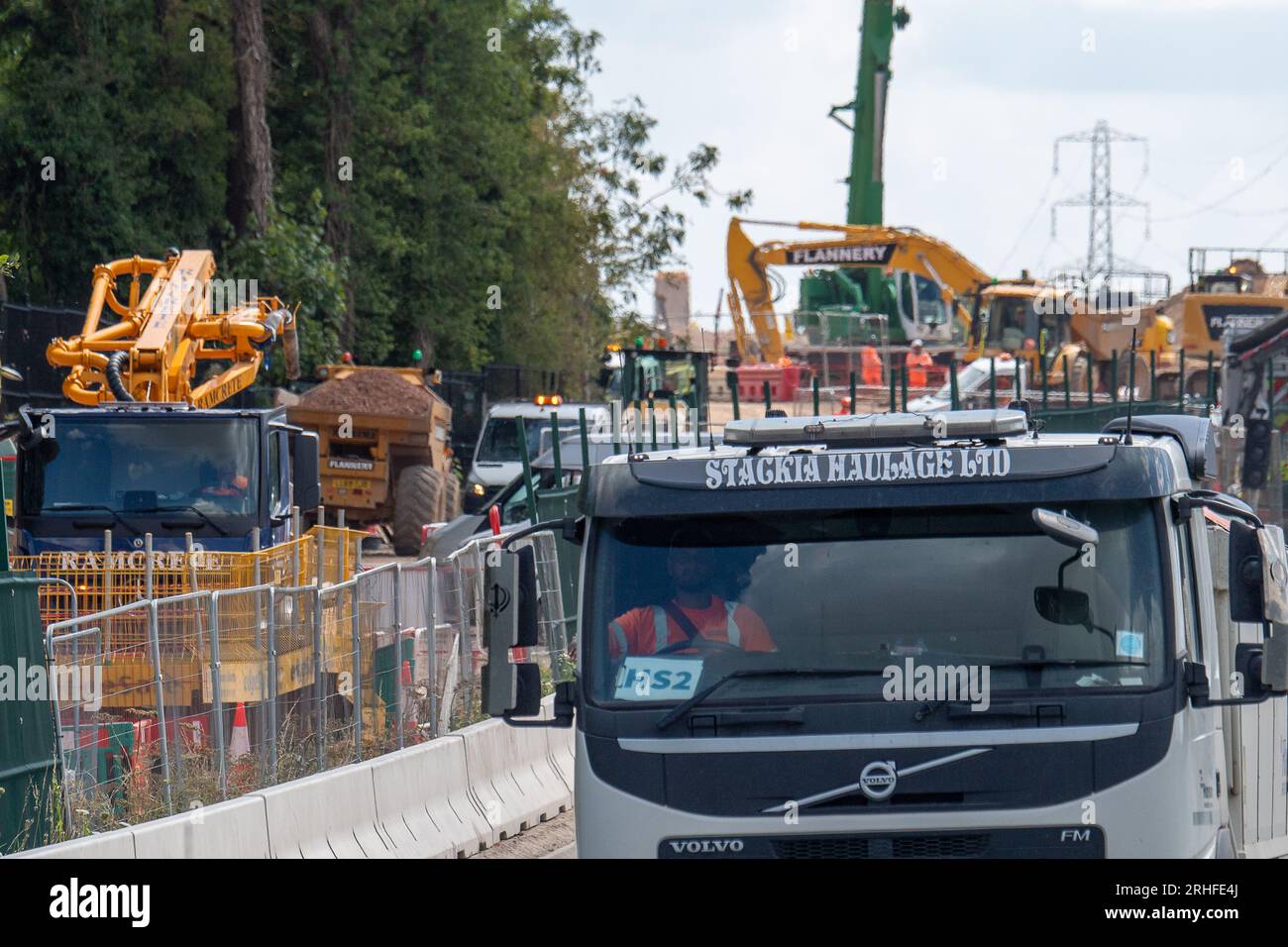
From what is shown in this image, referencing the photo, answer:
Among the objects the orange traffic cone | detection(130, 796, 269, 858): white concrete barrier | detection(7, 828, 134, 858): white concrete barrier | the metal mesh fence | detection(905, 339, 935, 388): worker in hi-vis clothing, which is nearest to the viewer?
detection(7, 828, 134, 858): white concrete barrier

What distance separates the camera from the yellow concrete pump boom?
19016 millimetres

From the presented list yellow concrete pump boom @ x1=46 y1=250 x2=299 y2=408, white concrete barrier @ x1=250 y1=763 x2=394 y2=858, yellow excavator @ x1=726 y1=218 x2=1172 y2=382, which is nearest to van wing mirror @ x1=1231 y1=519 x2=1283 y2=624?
white concrete barrier @ x1=250 y1=763 x2=394 y2=858

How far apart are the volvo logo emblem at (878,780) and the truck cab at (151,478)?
9940mm

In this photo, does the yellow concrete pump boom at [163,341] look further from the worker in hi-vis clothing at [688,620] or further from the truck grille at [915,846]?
the truck grille at [915,846]

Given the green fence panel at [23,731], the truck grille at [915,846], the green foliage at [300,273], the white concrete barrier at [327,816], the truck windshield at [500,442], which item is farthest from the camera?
the green foliage at [300,273]

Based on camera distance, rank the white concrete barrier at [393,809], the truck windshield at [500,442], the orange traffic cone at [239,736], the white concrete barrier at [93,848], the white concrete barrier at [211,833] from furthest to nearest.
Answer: the truck windshield at [500,442], the orange traffic cone at [239,736], the white concrete barrier at [393,809], the white concrete barrier at [211,833], the white concrete barrier at [93,848]

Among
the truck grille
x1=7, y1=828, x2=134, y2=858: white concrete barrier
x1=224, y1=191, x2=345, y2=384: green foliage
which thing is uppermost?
x1=224, y1=191, x2=345, y2=384: green foliage

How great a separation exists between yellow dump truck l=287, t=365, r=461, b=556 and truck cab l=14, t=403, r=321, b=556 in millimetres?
13458

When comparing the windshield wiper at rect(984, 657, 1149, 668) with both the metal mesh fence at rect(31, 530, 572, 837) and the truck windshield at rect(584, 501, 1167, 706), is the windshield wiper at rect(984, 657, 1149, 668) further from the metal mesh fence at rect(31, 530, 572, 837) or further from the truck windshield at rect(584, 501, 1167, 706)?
the metal mesh fence at rect(31, 530, 572, 837)

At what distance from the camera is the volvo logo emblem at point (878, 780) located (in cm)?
655

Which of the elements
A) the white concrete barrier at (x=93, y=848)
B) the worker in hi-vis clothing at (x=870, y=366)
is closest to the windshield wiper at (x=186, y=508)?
the white concrete barrier at (x=93, y=848)

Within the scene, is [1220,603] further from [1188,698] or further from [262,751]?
[262,751]

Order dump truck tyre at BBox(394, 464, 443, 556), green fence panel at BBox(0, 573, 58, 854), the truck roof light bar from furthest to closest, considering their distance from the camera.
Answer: dump truck tyre at BBox(394, 464, 443, 556)
green fence panel at BBox(0, 573, 58, 854)
the truck roof light bar
